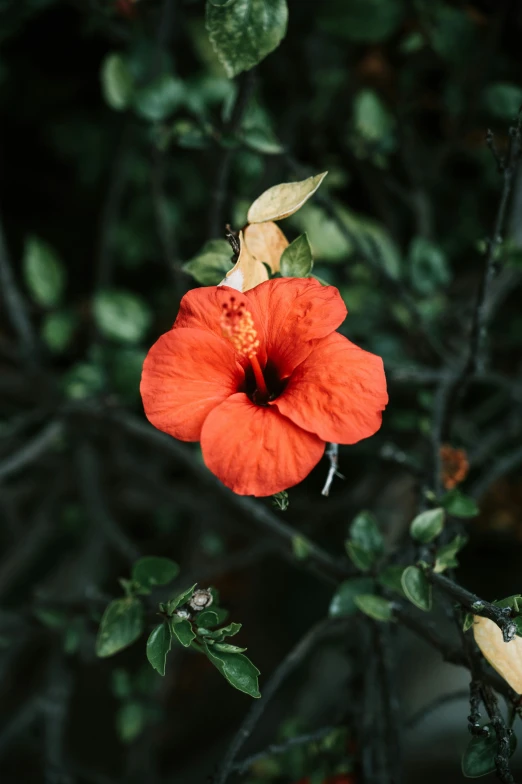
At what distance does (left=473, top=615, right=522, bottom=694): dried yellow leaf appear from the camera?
544 mm

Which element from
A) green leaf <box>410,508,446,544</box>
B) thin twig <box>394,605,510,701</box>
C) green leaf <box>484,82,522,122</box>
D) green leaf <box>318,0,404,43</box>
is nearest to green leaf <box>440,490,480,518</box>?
green leaf <box>410,508,446,544</box>

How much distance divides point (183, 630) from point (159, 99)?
2.68ft

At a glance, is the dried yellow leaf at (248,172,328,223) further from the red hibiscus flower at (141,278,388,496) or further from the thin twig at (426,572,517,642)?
the thin twig at (426,572,517,642)

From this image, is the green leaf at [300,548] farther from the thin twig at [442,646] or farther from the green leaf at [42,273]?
the green leaf at [42,273]

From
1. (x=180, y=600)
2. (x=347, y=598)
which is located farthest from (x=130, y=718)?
(x=180, y=600)

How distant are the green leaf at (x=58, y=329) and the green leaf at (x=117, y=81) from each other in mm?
417

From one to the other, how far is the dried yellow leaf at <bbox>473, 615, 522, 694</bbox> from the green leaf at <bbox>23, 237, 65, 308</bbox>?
1.03 m

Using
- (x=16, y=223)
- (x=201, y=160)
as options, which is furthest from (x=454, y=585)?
(x=16, y=223)

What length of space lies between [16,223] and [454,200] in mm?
1186

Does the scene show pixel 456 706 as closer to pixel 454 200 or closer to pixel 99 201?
pixel 454 200

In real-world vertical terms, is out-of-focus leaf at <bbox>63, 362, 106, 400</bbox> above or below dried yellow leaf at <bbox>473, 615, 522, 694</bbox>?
below

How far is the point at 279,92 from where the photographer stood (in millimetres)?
1488

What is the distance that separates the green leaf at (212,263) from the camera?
0.66 m

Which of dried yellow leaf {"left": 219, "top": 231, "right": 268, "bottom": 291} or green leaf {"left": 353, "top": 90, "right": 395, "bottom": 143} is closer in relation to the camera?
dried yellow leaf {"left": 219, "top": 231, "right": 268, "bottom": 291}
